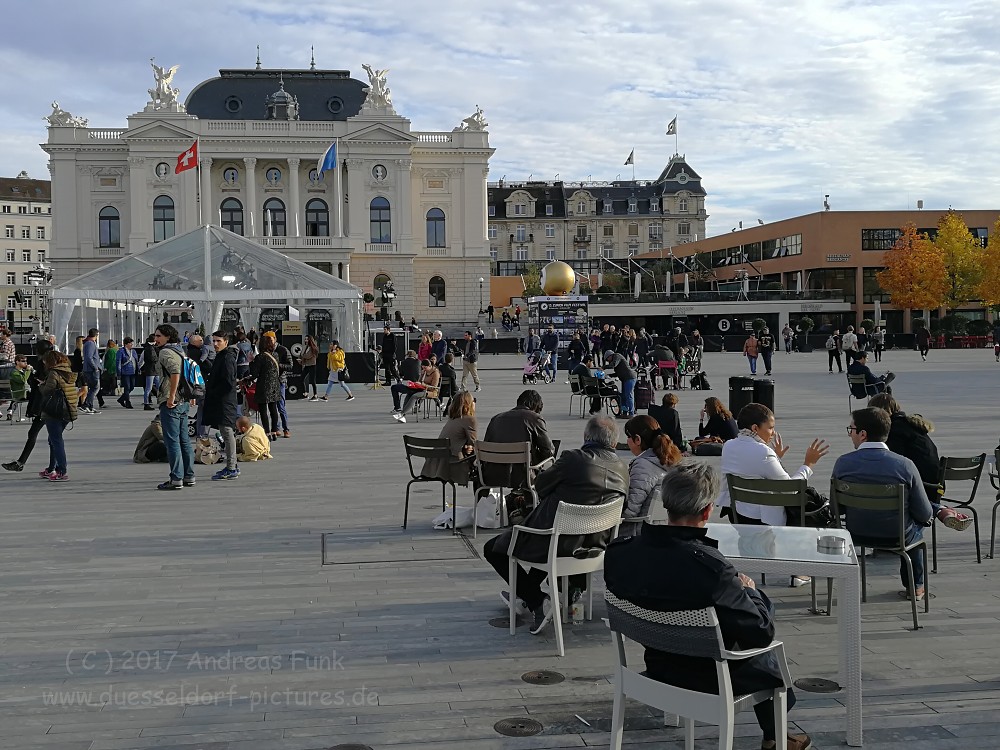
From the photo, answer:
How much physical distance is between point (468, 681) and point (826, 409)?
17087 mm

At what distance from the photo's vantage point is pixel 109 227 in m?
70.0

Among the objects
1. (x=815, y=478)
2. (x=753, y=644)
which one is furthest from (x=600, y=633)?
(x=815, y=478)

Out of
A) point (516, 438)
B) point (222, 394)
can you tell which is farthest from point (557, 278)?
point (516, 438)

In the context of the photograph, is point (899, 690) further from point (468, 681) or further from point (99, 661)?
point (99, 661)

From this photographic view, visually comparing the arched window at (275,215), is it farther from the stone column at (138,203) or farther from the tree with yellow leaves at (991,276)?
the tree with yellow leaves at (991,276)

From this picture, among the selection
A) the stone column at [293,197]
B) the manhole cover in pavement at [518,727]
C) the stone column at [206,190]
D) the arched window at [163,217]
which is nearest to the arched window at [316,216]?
the stone column at [293,197]

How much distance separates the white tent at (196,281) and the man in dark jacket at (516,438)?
839 inches

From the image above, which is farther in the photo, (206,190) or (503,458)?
(206,190)

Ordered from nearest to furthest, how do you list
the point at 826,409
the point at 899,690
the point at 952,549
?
the point at 899,690
the point at 952,549
the point at 826,409

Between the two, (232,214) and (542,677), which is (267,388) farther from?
(232,214)

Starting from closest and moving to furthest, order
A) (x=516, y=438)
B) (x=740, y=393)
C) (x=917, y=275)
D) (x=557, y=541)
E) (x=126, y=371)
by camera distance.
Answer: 1. (x=557, y=541)
2. (x=516, y=438)
3. (x=740, y=393)
4. (x=126, y=371)
5. (x=917, y=275)

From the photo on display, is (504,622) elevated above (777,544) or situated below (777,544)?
below

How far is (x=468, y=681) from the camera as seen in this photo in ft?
17.3

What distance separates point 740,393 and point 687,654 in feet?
44.5
